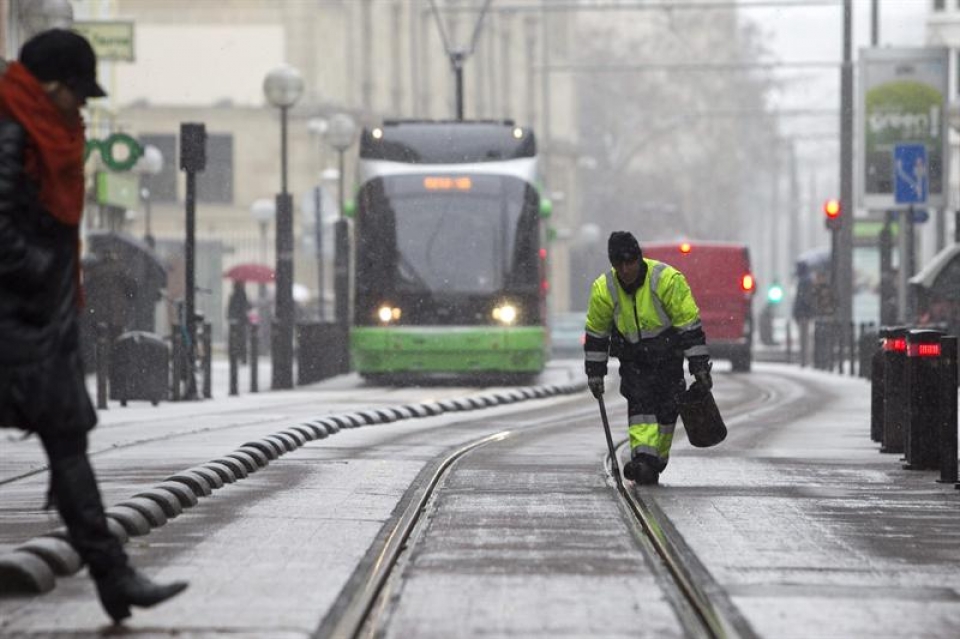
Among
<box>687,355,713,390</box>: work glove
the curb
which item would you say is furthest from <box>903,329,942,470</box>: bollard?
the curb

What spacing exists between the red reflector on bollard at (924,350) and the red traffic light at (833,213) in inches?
1122

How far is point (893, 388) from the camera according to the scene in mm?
18266

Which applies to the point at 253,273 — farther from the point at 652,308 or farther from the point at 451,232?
the point at 652,308

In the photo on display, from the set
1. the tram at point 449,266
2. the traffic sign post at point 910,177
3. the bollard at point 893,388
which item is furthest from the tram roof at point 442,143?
the bollard at point 893,388

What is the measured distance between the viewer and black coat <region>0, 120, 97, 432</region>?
8.06 meters

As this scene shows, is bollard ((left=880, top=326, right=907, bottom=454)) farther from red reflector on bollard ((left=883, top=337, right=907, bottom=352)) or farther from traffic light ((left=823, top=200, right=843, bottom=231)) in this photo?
traffic light ((left=823, top=200, right=843, bottom=231))

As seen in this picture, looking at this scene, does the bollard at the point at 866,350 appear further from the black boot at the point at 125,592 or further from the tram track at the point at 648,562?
the black boot at the point at 125,592

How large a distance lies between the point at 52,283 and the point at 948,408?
8.05m

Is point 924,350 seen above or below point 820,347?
above

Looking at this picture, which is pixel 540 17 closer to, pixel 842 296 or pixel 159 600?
pixel 842 296

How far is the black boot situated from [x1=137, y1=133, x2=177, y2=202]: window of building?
2383 inches

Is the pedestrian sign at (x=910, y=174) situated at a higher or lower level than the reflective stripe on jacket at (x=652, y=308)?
higher

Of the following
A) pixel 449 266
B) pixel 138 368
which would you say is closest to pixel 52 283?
pixel 138 368

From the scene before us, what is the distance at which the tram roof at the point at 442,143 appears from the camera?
32.8 meters
